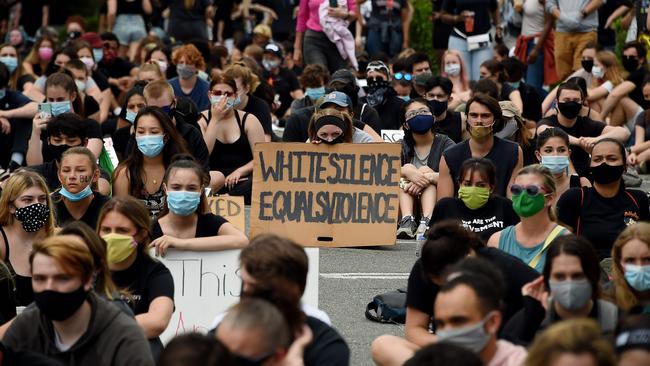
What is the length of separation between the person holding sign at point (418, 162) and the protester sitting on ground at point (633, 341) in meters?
6.36

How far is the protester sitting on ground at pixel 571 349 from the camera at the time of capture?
4969mm

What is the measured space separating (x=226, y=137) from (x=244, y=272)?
7522 mm

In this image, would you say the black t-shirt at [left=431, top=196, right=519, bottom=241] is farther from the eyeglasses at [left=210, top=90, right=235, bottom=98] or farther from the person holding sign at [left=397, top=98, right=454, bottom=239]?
the eyeglasses at [left=210, top=90, right=235, bottom=98]

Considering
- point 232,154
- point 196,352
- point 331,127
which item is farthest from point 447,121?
point 196,352

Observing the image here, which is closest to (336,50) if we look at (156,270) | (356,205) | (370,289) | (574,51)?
(574,51)

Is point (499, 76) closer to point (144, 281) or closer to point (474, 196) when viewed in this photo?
point (474, 196)

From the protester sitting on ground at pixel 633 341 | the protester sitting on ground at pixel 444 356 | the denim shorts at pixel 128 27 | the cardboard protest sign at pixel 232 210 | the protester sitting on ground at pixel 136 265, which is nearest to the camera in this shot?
the protester sitting on ground at pixel 444 356

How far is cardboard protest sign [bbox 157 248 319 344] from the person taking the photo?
8.59m

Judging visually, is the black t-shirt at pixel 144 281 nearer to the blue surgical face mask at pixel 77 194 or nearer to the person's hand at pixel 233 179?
the blue surgical face mask at pixel 77 194

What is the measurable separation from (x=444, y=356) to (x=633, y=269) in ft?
8.31

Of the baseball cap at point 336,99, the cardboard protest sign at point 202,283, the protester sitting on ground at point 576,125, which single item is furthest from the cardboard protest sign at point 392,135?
the cardboard protest sign at point 202,283

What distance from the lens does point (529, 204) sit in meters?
8.51

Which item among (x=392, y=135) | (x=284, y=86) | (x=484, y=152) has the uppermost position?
(x=484, y=152)

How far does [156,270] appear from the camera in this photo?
745 cm
